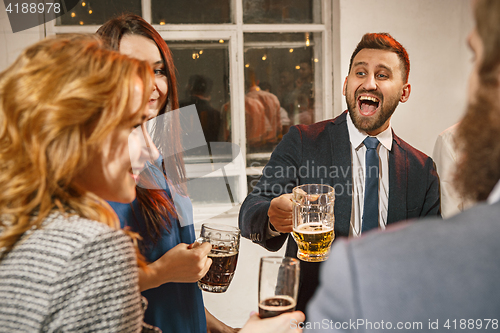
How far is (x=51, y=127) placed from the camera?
0.72 m

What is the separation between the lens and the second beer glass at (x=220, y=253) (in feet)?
4.02

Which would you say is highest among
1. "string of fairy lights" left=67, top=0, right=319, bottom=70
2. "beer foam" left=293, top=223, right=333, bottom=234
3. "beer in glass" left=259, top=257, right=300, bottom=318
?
"string of fairy lights" left=67, top=0, right=319, bottom=70

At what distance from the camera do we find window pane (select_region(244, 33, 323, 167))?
298 cm

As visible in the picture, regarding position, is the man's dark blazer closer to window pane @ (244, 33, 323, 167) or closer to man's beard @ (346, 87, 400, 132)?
man's beard @ (346, 87, 400, 132)

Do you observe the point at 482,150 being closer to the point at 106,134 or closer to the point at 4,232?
the point at 106,134

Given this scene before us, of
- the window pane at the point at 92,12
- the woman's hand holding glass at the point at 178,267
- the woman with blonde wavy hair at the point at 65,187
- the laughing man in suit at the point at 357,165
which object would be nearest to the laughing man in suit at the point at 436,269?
the woman with blonde wavy hair at the point at 65,187

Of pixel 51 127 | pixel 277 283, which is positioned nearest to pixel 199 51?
pixel 51 127

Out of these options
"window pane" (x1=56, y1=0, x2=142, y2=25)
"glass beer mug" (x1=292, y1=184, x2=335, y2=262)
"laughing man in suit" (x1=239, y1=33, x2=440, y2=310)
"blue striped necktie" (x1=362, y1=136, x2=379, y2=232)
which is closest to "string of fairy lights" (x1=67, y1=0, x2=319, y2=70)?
"window pane" (x1=56, y1=0, x2=142, y2=25)

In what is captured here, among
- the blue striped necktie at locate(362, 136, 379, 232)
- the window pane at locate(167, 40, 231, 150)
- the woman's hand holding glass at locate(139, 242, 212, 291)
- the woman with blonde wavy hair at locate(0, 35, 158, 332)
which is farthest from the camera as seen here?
the window pane at locate(167, 40, 231, 150)

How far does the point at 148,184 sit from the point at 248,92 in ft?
6.00

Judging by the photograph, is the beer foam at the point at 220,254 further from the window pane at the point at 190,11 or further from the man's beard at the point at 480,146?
the window pane at the point at 190,11

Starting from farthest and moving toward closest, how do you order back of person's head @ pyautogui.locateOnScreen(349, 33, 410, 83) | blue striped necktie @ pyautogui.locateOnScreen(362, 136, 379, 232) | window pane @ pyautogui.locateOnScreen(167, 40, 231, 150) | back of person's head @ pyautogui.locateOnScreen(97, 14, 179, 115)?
window pane @ pyautogui.locateOnScreen(167, 40, 231, 150) → back of person's head @ pyautogui.locateOnScreen(349, 33, 410, 83) → blue striped necktie @ pyautogui.locateOnScreen(362, 136, 379, 232) → back of person's head @ pyautogui.locateOnScreen(97, 14, 179, 115)

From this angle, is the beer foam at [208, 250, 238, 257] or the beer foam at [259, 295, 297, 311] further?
the beer foam at [208, 250, 238, 257]

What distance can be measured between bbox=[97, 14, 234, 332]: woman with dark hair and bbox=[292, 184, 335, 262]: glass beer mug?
0.32 m
